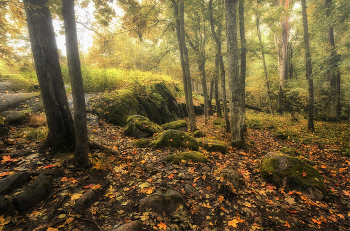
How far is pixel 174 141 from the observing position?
19.6 feet

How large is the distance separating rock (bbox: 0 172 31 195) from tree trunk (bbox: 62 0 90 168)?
90 centimetres

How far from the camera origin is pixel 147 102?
34.1 ft

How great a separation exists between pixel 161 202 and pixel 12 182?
278cm

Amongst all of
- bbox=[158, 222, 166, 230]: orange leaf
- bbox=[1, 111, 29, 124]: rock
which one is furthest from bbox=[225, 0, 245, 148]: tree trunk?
bbox=[1, 111, 29, 124]: rock

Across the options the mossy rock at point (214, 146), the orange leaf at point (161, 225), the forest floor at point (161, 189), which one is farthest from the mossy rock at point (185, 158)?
the orange leaf at point (161, 225)

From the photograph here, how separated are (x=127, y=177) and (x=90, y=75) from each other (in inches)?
363

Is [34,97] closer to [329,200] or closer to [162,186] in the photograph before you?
[162,186]

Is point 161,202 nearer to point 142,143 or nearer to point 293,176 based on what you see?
point 142,143

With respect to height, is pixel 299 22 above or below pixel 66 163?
above

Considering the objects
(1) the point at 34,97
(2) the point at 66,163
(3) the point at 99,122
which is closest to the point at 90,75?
(1) the point at 34,97

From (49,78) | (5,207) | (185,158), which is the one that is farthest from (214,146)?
(49,78)

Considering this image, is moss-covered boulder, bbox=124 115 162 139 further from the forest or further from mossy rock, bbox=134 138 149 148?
mossy rock, bbox=134 138 149 148

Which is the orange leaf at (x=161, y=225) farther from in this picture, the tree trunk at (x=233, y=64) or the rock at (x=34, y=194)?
A: the tree trunk at (x=233, y=64)

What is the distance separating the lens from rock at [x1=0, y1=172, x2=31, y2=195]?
2629 mm
